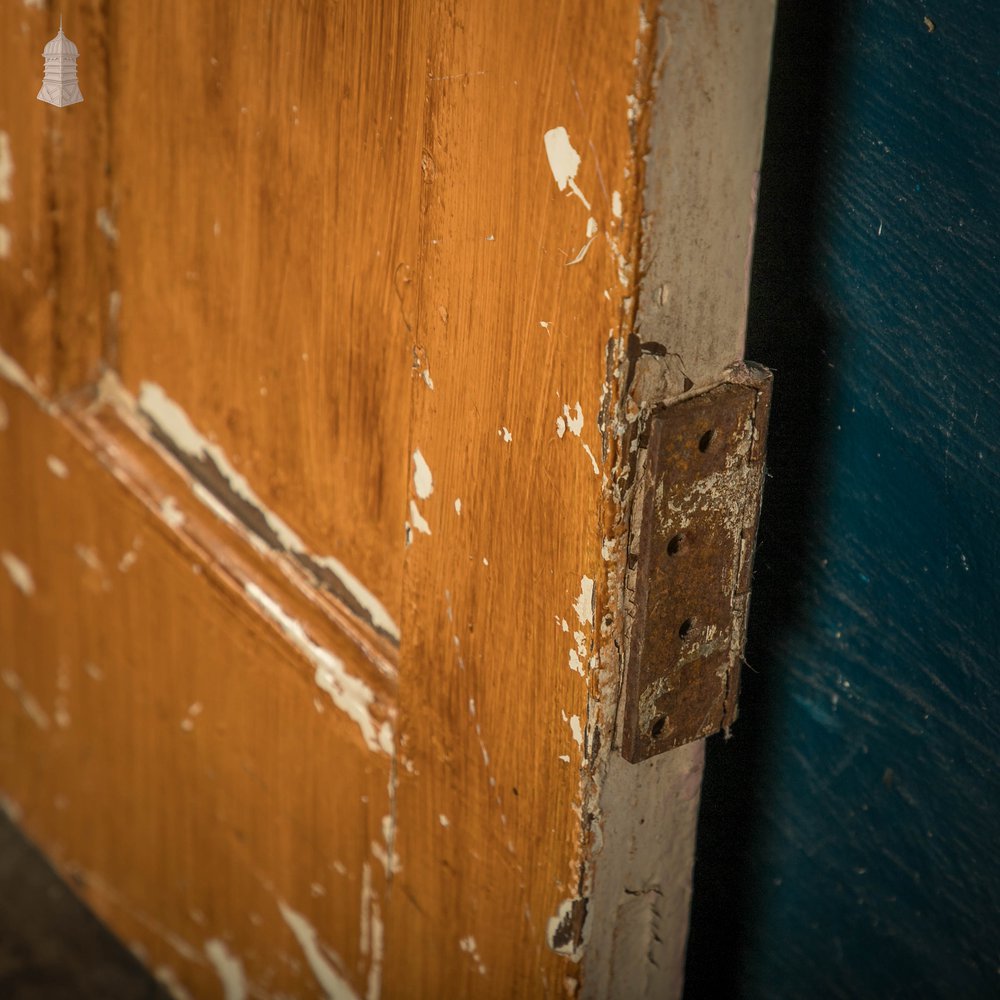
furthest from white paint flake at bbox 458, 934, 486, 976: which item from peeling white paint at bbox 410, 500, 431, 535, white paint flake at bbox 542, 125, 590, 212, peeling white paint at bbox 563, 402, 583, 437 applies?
white paint flake at bbox 542, 125, 590, 212

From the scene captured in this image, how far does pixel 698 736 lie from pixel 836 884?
258 mm

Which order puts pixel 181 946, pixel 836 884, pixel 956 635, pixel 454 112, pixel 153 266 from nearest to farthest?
1. pixel 454 112
2. pixel 956 635
3. pixel 836 884
4. pixel 153 266
5. pixel 181 946

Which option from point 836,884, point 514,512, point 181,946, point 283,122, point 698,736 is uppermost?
point 283,122

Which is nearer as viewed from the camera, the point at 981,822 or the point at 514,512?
the point at 514,512

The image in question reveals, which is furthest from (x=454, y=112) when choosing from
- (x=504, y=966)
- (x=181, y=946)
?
(x=181, y=946)

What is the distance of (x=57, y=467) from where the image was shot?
48.2 inches

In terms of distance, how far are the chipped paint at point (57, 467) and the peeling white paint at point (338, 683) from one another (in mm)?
306

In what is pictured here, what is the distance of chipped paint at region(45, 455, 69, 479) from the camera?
47.8 inches

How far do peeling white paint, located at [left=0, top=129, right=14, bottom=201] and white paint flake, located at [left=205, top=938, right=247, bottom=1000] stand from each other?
0.68 m

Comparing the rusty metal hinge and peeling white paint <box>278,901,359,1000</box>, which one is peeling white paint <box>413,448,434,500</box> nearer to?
the rusty metal hinge

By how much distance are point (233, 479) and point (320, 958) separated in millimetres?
386

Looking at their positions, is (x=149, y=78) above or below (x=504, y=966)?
above

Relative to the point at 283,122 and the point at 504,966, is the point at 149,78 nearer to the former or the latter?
the point at 283,122

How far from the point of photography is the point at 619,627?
28.4 inches
